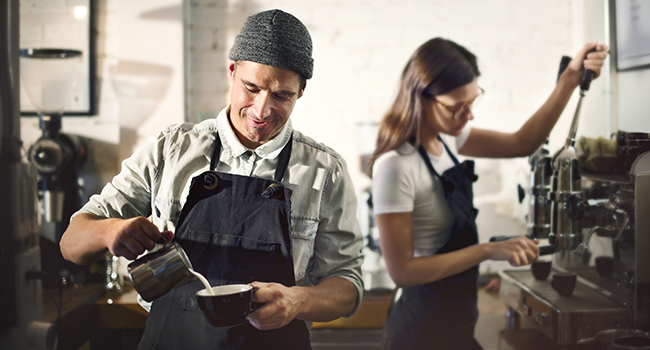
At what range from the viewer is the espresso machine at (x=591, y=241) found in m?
1.25

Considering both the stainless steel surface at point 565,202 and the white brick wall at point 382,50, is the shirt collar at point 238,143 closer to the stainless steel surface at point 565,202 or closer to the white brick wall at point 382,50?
the stainless steel surface at point 565,202

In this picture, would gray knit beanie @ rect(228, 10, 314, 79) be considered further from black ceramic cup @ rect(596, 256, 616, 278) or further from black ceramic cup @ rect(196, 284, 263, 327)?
black ceramic cup @ rect(596, 256, 616, 278)

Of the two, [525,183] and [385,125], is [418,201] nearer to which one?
[385,125]

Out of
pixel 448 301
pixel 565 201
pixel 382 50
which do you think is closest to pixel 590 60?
pixel 565 201

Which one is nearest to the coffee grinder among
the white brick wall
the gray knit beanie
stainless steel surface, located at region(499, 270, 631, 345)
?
the white brick wall

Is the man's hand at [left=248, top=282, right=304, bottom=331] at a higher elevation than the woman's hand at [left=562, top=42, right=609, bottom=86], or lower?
lower

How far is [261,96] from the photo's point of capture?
1.04 meters

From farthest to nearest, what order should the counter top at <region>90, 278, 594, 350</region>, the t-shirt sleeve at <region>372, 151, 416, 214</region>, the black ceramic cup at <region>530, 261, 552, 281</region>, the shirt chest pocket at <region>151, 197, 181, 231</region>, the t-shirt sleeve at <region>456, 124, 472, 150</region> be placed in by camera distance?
1. the t-shirt sleeve at <region>456, 124, 472, 150</region>
2. the black ceramic cup at <region>530, 261, 552, 281</region>
3. the counter top at <region>90, 278, 594, 350</region>
4. the t-shirt sleeve at <region>372, 151, 416, 214</region>
5. the shirt chest pocket at <region>151, 197, 181, 231</region>

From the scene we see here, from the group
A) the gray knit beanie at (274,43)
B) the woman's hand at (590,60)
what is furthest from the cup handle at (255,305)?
the woman's hand at (590,60)

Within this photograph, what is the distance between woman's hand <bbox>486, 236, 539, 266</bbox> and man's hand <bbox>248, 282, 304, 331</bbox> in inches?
28.0

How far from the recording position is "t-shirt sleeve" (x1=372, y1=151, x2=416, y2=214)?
1.35 meters

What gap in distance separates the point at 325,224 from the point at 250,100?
1.21ft

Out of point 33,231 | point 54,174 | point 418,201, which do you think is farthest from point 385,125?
point 54,174

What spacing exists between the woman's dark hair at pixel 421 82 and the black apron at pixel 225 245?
0.51 meters
